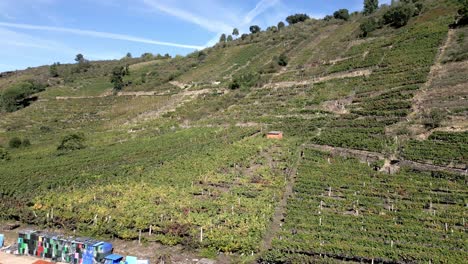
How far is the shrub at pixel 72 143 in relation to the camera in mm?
53062

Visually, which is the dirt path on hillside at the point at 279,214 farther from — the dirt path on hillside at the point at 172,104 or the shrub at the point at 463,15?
the shrub at the point at 463,15

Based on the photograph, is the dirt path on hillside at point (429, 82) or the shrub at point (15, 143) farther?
the shrub at point (15, 143)

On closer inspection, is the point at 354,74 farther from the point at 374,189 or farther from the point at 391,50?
the point at 374,189

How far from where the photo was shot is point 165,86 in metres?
92.4

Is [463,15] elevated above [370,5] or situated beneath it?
situated beneath

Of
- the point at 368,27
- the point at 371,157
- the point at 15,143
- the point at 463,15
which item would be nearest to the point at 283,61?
the point at 368,27

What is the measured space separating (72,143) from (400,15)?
6536 cm

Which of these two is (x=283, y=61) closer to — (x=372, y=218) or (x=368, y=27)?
(x=368, y=27)

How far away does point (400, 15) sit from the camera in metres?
76.1

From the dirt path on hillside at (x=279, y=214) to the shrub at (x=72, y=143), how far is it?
32434mm

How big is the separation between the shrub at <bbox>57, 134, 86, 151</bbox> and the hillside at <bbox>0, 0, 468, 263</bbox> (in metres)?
0.27

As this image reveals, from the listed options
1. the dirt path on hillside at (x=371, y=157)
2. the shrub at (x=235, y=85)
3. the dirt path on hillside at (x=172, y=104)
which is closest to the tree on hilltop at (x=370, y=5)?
the shrub at (x=235, y=85)

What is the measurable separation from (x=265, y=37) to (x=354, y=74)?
5754cm

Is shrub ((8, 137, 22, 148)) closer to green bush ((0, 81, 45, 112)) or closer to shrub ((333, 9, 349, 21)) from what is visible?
green bush ((0, 81, 45, 112))
